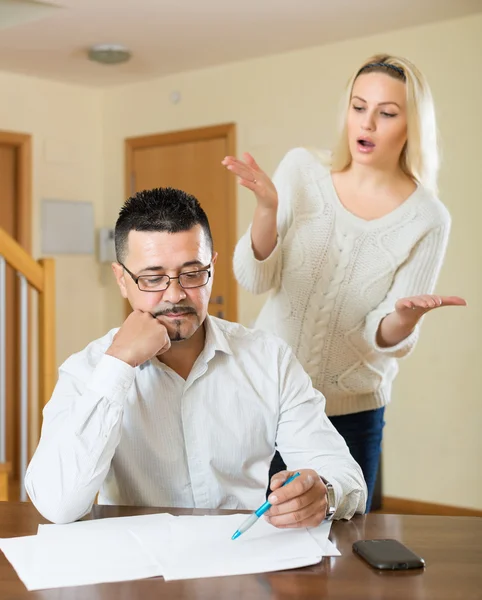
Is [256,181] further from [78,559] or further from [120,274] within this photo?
[78,559]

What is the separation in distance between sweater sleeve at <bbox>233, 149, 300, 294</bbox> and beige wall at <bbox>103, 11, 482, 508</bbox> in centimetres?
211

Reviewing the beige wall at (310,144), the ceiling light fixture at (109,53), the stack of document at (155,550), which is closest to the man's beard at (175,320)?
the stack of document at (155,550)

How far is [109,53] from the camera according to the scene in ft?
15.7

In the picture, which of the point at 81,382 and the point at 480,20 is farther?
the point at 480,20

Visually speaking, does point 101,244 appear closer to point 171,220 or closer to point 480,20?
point 480,20

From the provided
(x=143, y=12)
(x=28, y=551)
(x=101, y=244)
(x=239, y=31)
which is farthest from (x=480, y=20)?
(x=28, y=551)

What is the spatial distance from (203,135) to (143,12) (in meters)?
1.24

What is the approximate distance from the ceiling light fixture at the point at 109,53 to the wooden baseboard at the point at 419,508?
9.04 ft

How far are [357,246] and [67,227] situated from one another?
147 inches

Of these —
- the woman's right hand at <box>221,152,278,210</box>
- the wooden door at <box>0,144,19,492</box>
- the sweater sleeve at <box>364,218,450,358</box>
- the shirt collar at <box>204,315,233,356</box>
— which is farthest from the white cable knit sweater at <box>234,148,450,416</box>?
the wooden door at <box>0,144,19,492</box>

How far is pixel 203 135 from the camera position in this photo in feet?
17.3

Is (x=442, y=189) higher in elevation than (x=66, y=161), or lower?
lower

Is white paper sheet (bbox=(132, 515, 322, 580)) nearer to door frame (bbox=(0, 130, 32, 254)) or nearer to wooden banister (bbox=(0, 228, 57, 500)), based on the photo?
wooden banister (bbox=(0, 228, 57, 500))

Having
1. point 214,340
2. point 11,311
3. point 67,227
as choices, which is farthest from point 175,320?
point 67,227
